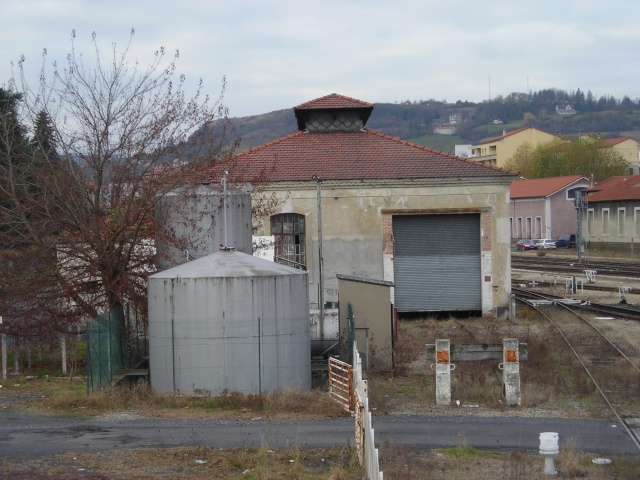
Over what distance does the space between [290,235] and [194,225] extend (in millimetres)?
11799

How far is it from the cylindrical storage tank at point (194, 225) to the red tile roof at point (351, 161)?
30.9 ft

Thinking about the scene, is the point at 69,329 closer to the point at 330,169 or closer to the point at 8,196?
the point at 8,196

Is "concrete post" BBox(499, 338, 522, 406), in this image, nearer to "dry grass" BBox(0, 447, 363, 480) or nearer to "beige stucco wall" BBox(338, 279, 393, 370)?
"dry grass" BBox(0, 447, 363, 480)

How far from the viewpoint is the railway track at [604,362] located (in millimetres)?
16438

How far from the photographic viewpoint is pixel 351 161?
114 feet

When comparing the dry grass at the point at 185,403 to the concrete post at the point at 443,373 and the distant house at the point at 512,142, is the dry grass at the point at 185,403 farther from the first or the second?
the distant house at the point at 512,142

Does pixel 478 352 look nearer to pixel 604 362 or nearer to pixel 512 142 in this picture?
pixel 604 362

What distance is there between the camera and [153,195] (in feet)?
74.7

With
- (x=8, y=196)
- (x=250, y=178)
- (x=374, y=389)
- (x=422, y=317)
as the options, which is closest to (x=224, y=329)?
(x=374, y=389)

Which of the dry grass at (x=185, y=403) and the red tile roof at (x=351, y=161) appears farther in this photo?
the red tile roof at (x=351, y=161)

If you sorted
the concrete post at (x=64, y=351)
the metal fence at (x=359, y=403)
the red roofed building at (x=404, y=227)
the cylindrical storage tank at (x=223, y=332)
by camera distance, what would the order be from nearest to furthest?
1. the metal fence at (x=359, y=403)
2. the cylindrical storage tank at (x=223, y=332)
3. the concrete post at (x=64, y=351)
4. the red roofed building at (x=404, y=227)

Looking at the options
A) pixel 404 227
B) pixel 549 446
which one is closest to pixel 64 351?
pixel 549 446

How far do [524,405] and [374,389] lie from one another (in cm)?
343

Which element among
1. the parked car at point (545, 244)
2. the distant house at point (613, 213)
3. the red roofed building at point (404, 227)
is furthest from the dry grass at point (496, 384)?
the parked car at point (545, 244)
